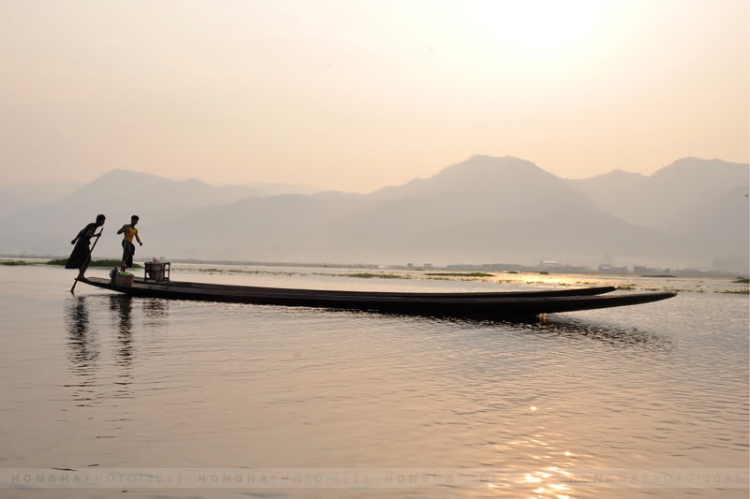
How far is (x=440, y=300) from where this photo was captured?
24.1 metres

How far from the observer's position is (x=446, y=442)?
7809 mm

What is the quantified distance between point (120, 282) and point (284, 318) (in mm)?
9055

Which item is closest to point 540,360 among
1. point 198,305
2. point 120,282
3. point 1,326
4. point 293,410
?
point 293,410

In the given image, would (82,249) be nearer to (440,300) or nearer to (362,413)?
(440,300)

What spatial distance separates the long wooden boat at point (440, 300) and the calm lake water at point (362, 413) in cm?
516

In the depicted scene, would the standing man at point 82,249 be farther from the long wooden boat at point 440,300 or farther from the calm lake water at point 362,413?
the calm lake water at point 362,413

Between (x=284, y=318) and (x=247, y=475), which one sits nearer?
(x=247, y=475)

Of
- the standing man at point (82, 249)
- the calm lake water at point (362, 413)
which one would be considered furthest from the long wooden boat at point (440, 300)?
the calm lake water at point (362, 413)

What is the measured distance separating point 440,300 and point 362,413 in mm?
15233

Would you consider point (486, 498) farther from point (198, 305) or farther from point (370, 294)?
point (198, 305)

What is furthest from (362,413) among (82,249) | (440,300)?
(82,249)

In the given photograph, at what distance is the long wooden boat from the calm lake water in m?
5.16

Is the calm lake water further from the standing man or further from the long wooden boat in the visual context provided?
the standing man

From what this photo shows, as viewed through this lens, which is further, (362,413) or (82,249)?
(82,249)
